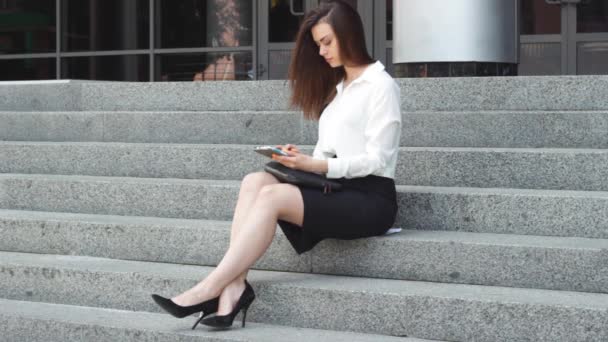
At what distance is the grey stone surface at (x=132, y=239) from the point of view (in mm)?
A: 4488

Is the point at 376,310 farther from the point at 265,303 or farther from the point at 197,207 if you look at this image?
the point at 197,207

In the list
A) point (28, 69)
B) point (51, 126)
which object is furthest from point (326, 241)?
point (28, 69)

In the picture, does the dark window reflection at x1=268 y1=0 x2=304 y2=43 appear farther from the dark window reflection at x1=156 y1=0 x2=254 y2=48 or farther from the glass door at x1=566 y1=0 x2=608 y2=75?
the glass door at x1=566 y1=0 x2=608 y2=75

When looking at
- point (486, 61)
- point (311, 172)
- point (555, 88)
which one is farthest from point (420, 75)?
point (311, 172)

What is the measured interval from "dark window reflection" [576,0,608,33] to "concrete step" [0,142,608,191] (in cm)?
386

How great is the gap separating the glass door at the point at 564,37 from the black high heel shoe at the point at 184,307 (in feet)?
17.4

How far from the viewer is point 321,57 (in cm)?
451

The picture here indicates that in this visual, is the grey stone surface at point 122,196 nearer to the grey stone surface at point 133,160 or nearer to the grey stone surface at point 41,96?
the grey stone surface at point 133,160

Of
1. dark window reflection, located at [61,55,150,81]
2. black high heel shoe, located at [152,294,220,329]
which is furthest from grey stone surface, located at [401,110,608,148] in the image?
dark window reflection, located at [61,55,150,81]

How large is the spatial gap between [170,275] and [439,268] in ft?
4.05

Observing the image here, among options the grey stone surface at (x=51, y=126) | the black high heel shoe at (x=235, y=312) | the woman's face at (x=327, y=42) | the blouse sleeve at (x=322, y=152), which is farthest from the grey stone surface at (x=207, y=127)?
the black high heel shoe at (x=235, y=312)

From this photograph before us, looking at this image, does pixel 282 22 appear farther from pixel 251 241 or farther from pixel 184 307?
pixel 184 307

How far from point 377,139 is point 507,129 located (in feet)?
4.21

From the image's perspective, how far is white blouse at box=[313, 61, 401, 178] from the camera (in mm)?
4148
